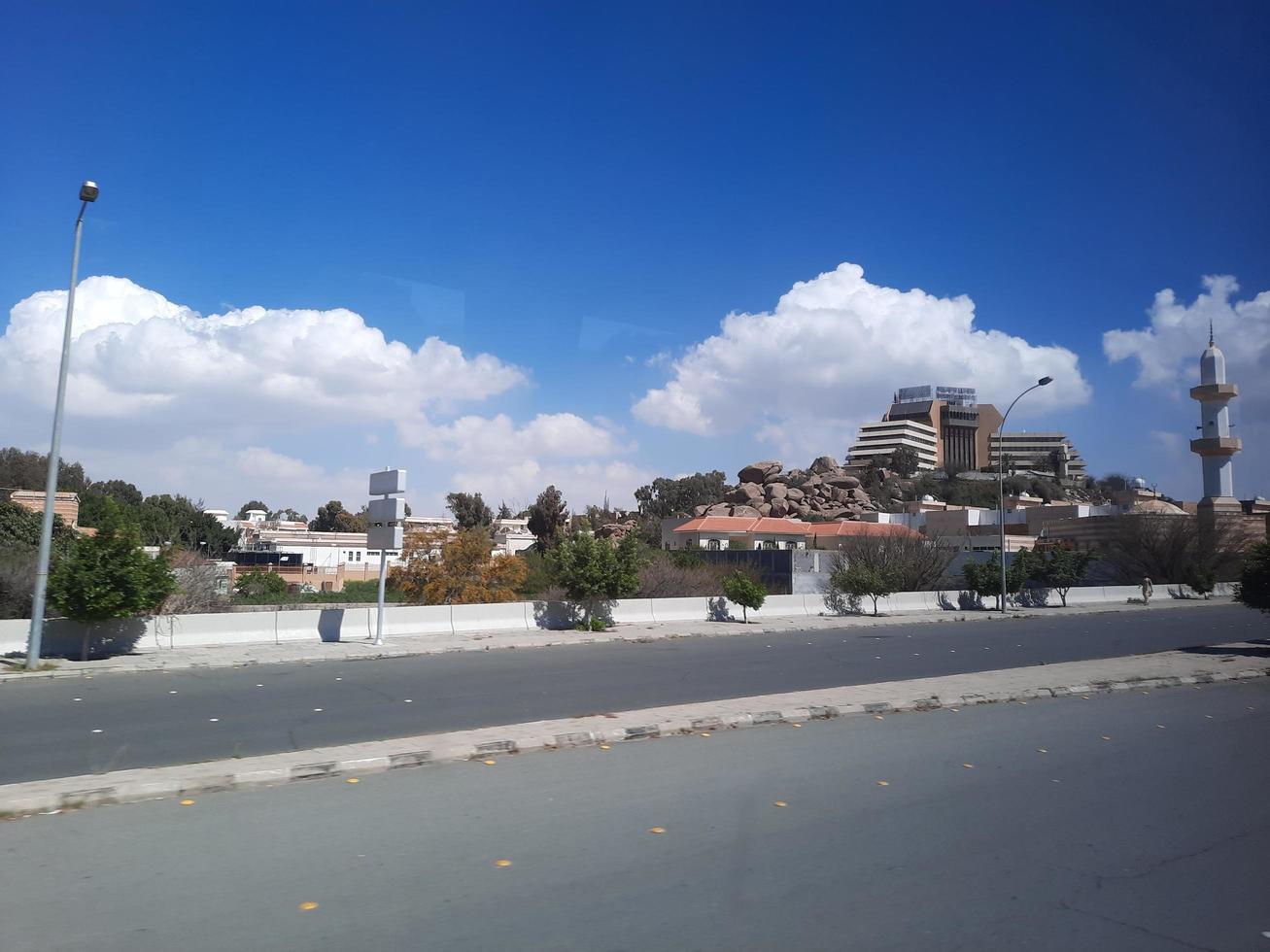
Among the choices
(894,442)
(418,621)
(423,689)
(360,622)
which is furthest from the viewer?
(894,442)

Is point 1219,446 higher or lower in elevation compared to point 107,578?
higher

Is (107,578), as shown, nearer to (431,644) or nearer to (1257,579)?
(431,644)

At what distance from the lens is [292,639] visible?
73.4 feet

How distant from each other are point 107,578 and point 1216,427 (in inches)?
3100

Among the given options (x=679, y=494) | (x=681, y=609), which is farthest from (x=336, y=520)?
(x=681, y=609)

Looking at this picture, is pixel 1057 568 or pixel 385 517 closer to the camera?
pixel 385 517

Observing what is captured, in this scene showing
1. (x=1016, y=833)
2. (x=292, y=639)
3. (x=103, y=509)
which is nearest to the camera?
(x=1016, y=833)

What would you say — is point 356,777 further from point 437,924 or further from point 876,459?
point 876,459

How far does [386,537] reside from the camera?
22453mm

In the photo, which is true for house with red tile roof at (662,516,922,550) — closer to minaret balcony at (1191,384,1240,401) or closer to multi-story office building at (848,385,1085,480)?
minaret balcony at (1191,384,1240,401)

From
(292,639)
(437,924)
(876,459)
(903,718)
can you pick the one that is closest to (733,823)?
(437,924)

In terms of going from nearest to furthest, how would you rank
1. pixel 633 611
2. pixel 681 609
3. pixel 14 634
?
1. pixel 14 634
2. pixel 633 611
3. pixel 681 609

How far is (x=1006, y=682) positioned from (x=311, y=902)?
13.1m

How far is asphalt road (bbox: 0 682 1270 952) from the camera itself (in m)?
4.94
